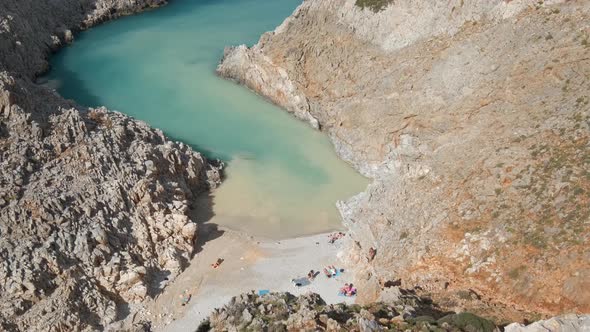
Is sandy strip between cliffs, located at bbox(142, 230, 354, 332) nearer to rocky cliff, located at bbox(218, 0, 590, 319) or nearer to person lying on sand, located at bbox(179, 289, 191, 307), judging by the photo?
person lying on sand, located at bbox(179, 289, 191, 307)

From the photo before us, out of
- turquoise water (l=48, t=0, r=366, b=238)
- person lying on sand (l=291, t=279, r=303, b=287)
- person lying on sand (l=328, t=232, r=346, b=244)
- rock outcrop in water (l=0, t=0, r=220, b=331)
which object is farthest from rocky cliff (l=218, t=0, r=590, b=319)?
rock outcrop in water (l=0, t=0, r=220, b=331)

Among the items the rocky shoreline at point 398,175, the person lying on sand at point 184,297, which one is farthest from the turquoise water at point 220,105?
the person lying on sand at point 184,297

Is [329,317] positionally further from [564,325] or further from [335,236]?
[335,236]

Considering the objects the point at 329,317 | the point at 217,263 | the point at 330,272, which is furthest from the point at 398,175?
the point at 329,317

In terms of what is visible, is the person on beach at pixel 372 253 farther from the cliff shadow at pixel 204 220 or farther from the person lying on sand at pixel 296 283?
the cliff shadow at pixel 204 220

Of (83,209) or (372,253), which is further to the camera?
(83,209)
